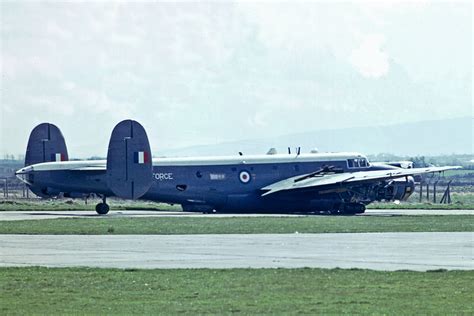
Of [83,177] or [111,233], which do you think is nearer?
[111,233]

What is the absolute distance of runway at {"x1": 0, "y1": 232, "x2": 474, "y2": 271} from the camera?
2633 cm

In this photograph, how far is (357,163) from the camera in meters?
60.9

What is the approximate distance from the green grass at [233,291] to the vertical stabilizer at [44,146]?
39.6 meters

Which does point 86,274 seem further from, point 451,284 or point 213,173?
point 213,173

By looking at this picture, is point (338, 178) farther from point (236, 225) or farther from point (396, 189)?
point (236, 225)

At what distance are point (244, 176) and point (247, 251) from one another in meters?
29.3

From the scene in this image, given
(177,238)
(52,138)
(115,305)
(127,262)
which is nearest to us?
(115,305)

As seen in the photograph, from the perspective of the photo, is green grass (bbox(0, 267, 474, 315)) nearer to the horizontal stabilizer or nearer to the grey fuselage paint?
the horizontal stabilizer

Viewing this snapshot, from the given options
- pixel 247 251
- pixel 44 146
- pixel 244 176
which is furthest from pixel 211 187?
pixel 247 251

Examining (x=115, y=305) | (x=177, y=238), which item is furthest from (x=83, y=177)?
(x=115, y=305)

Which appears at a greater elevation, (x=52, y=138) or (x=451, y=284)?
(x=52, y=138)

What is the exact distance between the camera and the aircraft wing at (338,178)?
57.0 m

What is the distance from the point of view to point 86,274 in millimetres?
23875

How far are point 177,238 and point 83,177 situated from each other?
866 inches
